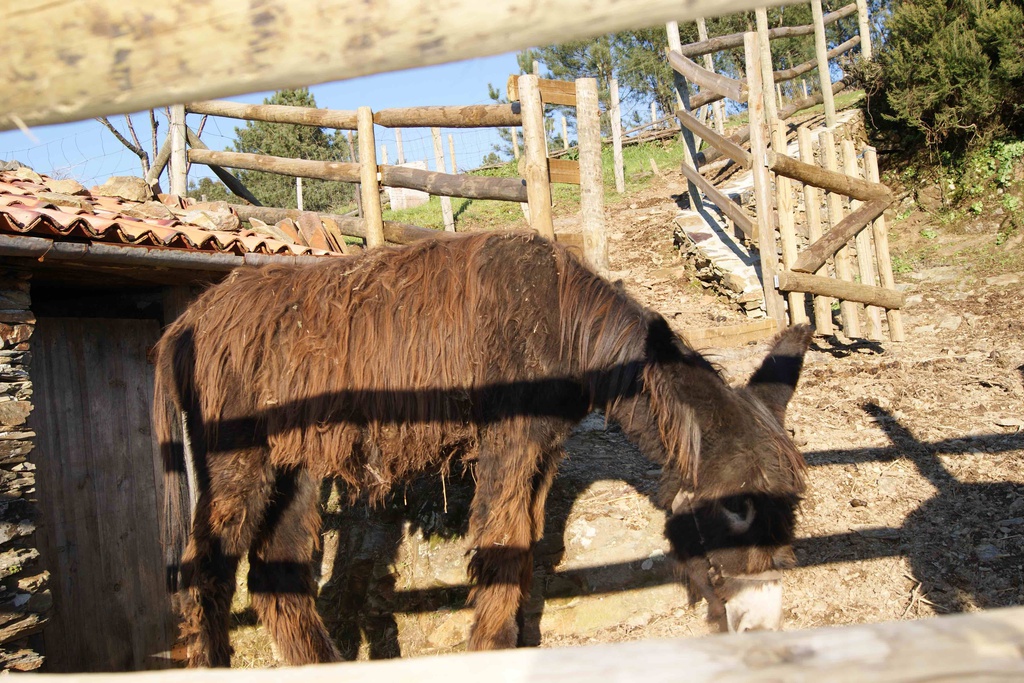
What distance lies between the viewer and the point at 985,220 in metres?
9.96

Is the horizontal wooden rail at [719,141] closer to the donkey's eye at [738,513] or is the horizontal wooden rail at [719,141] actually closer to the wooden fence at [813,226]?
the wooden fence at [813,226]

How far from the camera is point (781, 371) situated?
3855 mm

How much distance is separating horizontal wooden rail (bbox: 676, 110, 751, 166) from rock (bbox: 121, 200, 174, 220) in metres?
6.04

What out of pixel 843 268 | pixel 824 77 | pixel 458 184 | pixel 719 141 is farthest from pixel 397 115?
pixel 824 77

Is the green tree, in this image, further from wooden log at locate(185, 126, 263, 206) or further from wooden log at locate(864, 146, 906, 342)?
wooden log at locate(864, 146, 906, 342)

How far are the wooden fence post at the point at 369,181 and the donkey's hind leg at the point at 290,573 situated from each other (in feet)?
9.38

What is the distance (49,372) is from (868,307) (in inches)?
312

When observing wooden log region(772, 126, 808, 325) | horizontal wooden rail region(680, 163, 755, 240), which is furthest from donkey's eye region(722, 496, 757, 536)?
horizontal wooden rail region(680, 163, 755, 240)

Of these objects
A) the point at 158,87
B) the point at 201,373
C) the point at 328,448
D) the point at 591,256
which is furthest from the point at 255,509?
the point at 158,87

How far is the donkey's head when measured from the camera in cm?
308

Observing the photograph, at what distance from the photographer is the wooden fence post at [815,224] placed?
745cm

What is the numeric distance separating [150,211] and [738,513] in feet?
18.8

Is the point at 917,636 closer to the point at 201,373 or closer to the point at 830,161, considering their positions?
the point at 201,373

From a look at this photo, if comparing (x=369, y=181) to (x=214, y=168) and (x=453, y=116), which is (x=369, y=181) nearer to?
(x=453, y=116)
